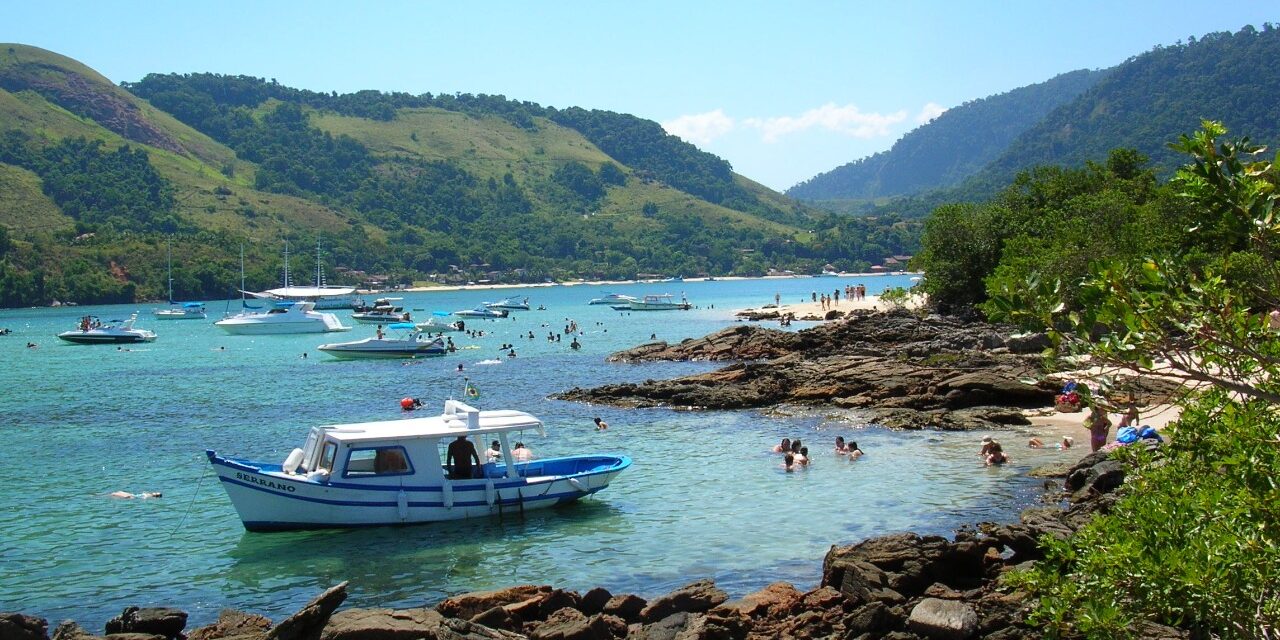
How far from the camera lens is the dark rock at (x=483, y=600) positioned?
15.9m

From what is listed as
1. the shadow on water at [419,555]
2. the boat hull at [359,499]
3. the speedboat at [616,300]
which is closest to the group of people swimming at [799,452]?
the shadow on water at [419,555]

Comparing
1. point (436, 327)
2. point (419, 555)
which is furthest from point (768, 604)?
point (436, 327)

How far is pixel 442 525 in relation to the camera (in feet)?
74.4

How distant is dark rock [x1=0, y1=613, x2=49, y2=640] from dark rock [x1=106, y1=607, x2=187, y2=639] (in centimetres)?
89

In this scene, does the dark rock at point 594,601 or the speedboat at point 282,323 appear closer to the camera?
the dark rock at point 594,601

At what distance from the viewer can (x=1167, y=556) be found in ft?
28.6

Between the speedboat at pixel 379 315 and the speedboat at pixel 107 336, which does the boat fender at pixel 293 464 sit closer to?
the speedboat at pixel 107 336

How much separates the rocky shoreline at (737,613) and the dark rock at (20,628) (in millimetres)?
14

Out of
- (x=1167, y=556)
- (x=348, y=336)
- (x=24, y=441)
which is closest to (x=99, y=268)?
(x=348, y=336)

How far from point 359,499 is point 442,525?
1.78 metres

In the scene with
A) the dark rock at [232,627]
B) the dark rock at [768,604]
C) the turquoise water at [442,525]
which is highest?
the dark rock at [768,604]

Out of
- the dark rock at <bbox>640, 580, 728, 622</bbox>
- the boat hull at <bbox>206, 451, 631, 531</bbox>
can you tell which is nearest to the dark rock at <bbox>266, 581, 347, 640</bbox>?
the dark rock at <bbox>640, 580, 728, 622</bbox>

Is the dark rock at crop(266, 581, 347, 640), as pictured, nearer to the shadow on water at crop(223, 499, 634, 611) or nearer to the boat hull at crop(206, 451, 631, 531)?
the shadow on water at crop(223, 499, 634, 611)

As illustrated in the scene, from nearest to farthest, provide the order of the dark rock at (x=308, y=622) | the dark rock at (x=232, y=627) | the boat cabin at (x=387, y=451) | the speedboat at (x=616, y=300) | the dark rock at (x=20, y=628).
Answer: the dark rock at (x=308, y=622) < the dark rock at (x=20, y=628) < the dark rock at (x=232, y=627) < the boat cabin at (x=387, y=451) < the speedboat at (x=616, y=300)
